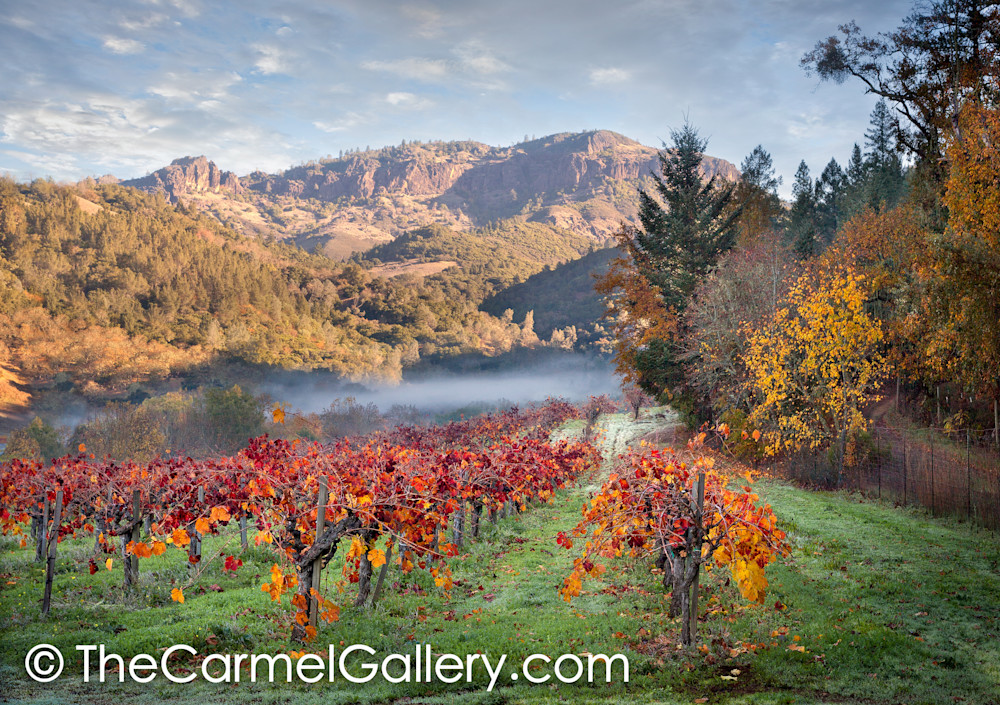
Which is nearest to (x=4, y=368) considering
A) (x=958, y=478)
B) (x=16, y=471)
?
(x=16, y=471)

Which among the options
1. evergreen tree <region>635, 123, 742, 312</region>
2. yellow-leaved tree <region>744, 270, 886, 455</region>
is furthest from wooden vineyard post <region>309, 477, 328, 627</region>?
evergreen tree <region>635, 123, 742, 312</region>

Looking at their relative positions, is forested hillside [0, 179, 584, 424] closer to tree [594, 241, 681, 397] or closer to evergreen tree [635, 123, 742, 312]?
tree [594, 241, 681, 397]

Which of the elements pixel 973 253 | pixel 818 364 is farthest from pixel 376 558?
pixel 818 364

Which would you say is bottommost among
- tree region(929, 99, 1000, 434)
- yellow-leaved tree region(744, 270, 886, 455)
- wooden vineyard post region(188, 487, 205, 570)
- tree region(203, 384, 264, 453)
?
tree region(203, 384, 264, 453)

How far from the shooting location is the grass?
671 centimetres

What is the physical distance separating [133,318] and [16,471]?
3134 inches

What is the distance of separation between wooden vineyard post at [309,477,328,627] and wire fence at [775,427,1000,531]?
1376 cm

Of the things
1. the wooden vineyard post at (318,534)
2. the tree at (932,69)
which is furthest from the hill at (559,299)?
the wooden vineyard post at (318,534)

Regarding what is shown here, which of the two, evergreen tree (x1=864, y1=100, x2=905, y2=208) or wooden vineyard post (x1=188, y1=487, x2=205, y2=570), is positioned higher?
evergreen tree (x1=864, y1=100, x2=905, y2=208)

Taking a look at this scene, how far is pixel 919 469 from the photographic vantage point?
15.5 meters

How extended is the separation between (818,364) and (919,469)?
4.81 m

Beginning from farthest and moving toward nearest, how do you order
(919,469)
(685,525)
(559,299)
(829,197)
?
(559,299)
(829,197)
(919,469)
(685,525)

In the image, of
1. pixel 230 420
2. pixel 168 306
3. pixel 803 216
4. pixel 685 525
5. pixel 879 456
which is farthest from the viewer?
pixel 168 306

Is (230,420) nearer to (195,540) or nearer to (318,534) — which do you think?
(195,540)
